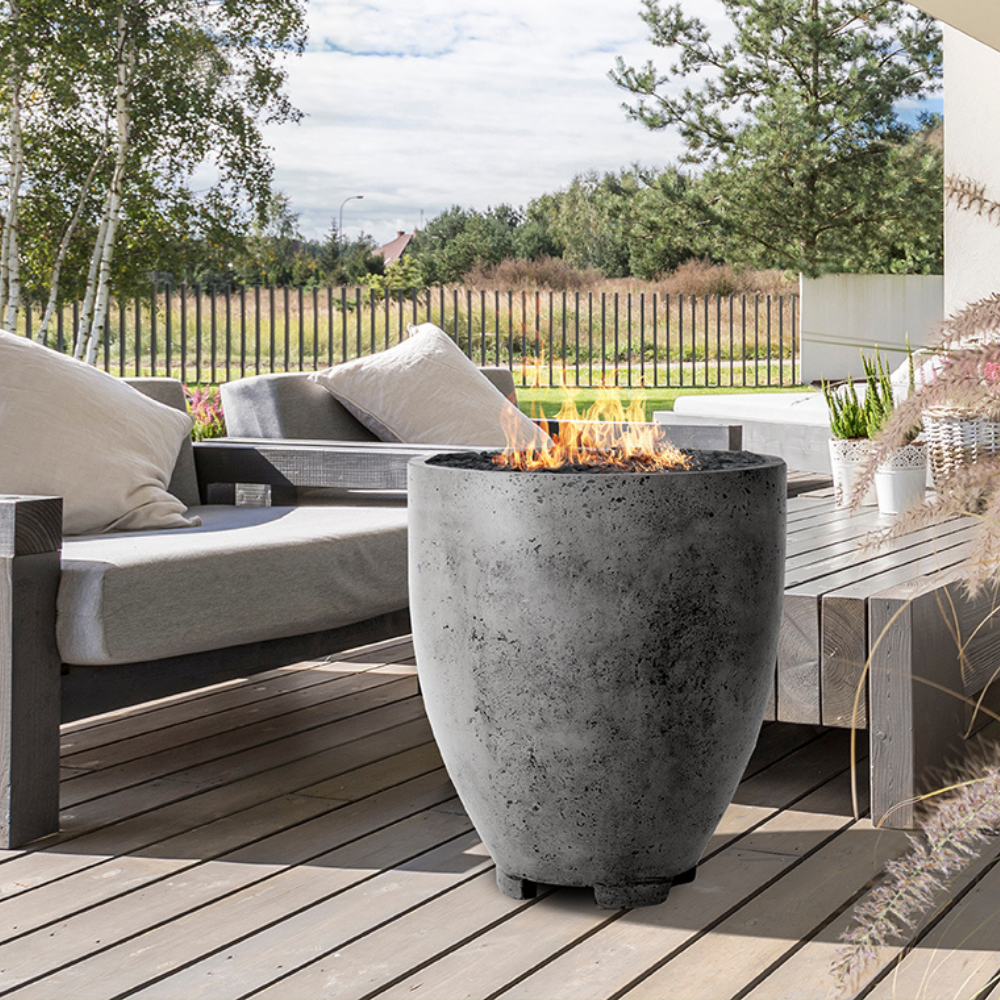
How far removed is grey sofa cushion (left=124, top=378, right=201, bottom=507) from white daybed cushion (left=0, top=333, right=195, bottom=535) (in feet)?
0.72

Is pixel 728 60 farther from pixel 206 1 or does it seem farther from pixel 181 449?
pixel 181 449

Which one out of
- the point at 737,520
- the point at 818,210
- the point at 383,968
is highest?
the point at 818,210

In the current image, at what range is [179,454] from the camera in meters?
3.07

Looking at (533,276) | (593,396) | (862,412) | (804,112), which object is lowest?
(862,412)

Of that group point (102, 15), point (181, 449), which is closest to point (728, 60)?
point (102, 15)

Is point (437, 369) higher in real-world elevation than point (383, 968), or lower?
higher

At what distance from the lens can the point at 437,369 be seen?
3.81 meters

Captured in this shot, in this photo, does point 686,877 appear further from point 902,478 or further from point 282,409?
point 282,409

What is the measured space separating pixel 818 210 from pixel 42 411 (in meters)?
12.1

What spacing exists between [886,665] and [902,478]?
911 millimetres

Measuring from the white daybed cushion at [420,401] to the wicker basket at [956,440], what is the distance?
1.08 meters

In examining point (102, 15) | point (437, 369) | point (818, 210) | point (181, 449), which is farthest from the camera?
point (818, 210)

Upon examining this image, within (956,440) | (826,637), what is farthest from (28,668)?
(956,440)

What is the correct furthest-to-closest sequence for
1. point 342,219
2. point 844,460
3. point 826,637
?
1. point 342,219
2. point 844,460
3. point 826,637
